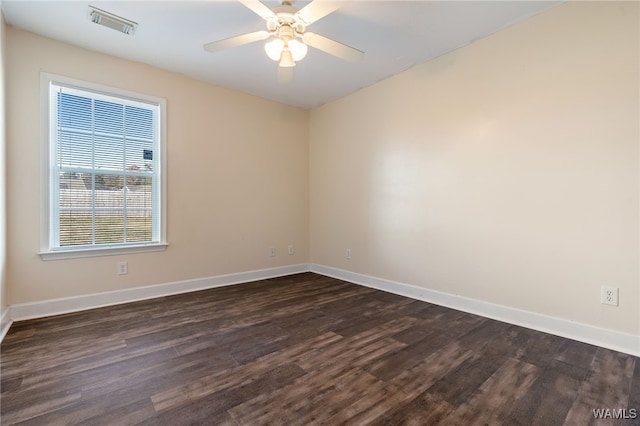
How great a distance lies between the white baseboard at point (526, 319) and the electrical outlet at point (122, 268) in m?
2.75

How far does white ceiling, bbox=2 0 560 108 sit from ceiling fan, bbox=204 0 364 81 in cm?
31

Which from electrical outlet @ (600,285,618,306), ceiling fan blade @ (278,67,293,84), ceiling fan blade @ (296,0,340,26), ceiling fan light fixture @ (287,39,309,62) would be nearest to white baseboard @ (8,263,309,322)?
ceiling fan blade @ (278,67,293,84)

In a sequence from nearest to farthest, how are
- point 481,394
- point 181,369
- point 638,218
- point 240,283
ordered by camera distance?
1. point 481,394
2. point 181,369
3. point 638,218
4. point 240,283

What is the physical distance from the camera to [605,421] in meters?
1.37

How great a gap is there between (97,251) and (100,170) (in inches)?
32.1

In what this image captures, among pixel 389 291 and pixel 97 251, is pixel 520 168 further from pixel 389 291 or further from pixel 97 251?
pixel 97 251

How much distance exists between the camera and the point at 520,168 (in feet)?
8.12

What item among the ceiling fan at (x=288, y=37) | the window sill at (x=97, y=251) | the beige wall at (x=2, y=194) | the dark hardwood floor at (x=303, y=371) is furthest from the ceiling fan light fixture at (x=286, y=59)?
the window sill at (x=97, y=251)

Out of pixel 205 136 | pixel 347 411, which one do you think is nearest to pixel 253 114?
pixel 205 136

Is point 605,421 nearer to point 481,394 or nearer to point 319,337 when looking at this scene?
point 481,394

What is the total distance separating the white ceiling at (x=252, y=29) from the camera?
2252mm

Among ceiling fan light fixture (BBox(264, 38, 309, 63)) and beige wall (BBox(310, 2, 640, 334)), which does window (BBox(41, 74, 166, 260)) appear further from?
beige wall (BBox(310, 2, 640, 334))

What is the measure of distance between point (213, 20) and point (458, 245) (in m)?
2.98

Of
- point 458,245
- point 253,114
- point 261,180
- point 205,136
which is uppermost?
point 253,114
